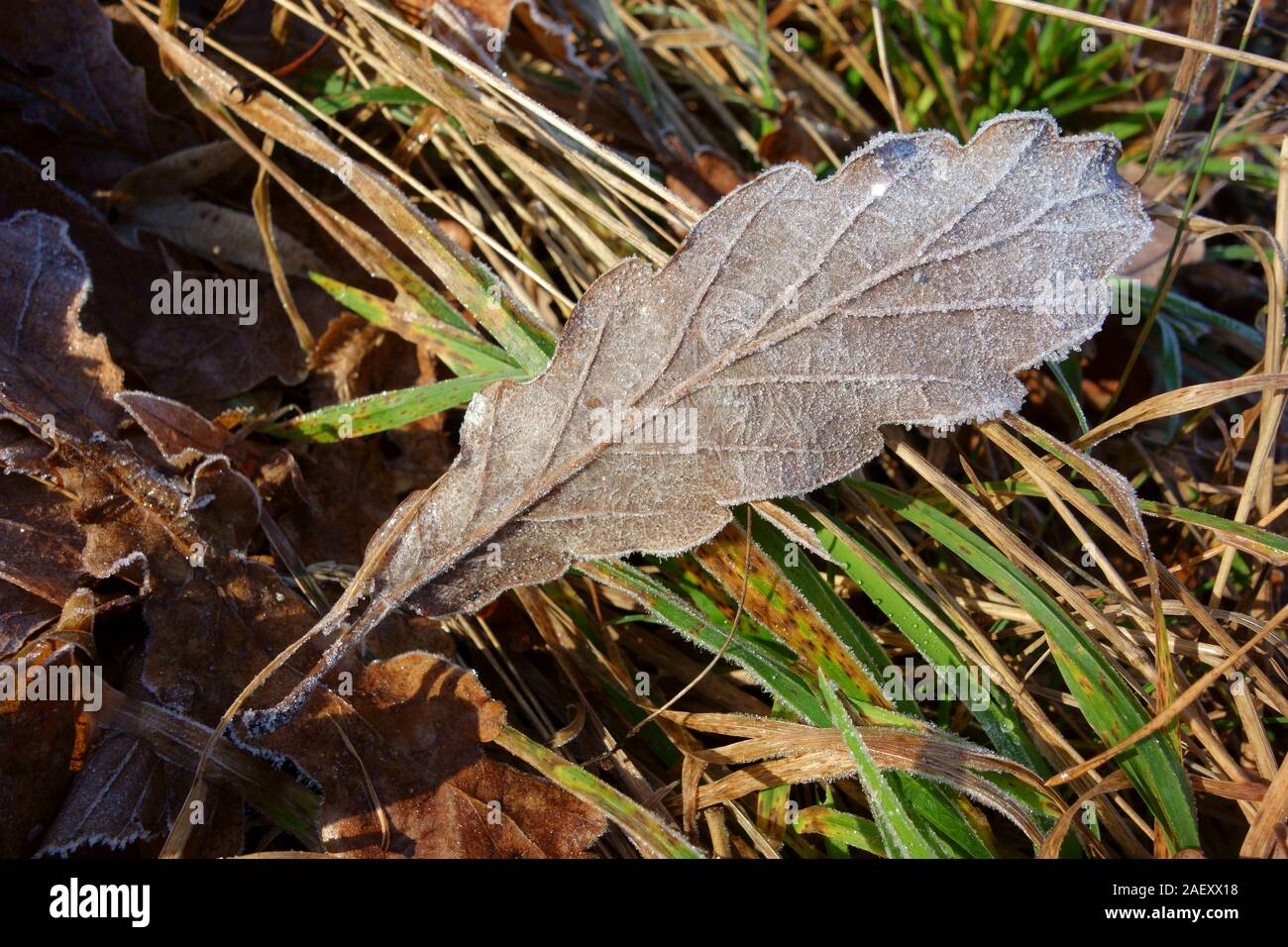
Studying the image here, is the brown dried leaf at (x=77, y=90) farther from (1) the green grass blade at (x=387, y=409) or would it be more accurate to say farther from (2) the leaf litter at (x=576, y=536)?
(1) the green grass blade at (x=387, y=409)

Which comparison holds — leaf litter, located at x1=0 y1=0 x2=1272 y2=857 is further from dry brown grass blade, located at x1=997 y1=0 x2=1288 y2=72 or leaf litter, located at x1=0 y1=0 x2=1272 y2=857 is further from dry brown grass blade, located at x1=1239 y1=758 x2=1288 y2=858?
dry brown grass blade, located at x1=997 y1=0 x2=1288 y2=72

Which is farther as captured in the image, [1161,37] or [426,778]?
[1161,37]

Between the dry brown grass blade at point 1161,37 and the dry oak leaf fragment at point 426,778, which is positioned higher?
the dry brown grass blade at point 1161,37

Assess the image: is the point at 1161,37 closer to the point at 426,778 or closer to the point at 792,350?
the point at 792,350

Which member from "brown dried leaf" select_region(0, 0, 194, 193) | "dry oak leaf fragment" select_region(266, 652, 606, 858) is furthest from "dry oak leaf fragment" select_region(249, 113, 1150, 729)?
"brown dried leaf" select_region(0, 0, 194, 193)

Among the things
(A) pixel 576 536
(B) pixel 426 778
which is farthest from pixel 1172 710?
(B) pixel 426 778

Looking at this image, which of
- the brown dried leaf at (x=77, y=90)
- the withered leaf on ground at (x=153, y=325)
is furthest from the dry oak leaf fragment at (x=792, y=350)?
the brown dried leaf at (x=77, y=90)

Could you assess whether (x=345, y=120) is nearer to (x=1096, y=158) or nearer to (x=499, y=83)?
(x=499, y=83)

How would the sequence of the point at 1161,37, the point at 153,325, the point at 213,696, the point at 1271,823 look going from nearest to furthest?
the point at 1271,823
the point at 213,696
the point at 1161,37
the point at 153,325

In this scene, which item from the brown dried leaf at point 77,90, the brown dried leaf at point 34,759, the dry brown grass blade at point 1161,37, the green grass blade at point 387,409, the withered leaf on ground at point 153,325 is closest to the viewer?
the brown dried leaf at point 34,759
